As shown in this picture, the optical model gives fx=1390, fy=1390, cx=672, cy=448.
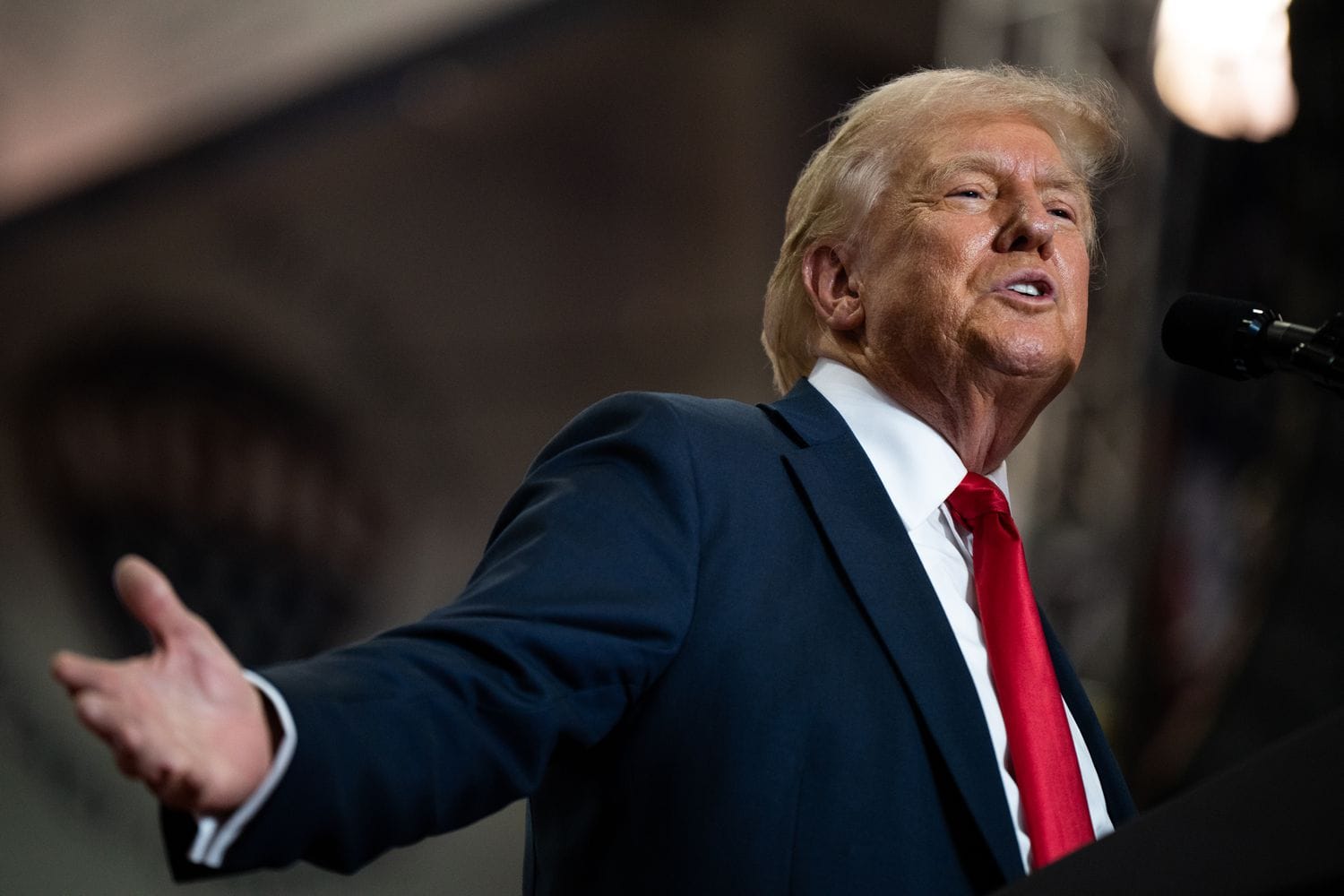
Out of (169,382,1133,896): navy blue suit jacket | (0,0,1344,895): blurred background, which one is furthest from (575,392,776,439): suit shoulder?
(0,0,1344,895): blurred background

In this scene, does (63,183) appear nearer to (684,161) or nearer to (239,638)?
(239,638)

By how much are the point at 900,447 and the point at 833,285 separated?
0.30 metres

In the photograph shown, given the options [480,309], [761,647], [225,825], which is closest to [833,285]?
[761,647]

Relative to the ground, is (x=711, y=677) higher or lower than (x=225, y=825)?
lower

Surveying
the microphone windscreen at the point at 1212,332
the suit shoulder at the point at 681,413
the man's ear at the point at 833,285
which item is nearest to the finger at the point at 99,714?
the suit shoulder at the point at 681,413

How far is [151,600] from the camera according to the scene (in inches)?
27.7

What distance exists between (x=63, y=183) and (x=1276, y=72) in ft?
9.59

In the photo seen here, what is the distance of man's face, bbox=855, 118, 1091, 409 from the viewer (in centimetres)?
148

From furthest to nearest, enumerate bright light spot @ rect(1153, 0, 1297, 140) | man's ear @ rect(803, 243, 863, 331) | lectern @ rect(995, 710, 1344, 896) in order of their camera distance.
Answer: bright light spot @ rect(1153, 0, 1297, 140)
man's ear @ rect(803, 243, 863, 331)
lectern @ rect(995, 710, 1344, 896)

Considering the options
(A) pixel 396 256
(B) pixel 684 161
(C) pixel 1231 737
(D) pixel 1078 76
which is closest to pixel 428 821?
(D) pixel 1078 76

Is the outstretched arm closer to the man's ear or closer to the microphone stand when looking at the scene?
the microphone stand

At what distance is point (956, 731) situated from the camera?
114cm

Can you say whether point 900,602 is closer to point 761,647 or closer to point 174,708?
point 761,647

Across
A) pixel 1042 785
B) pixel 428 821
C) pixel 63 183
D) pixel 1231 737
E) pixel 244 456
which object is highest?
pixel 63 183
